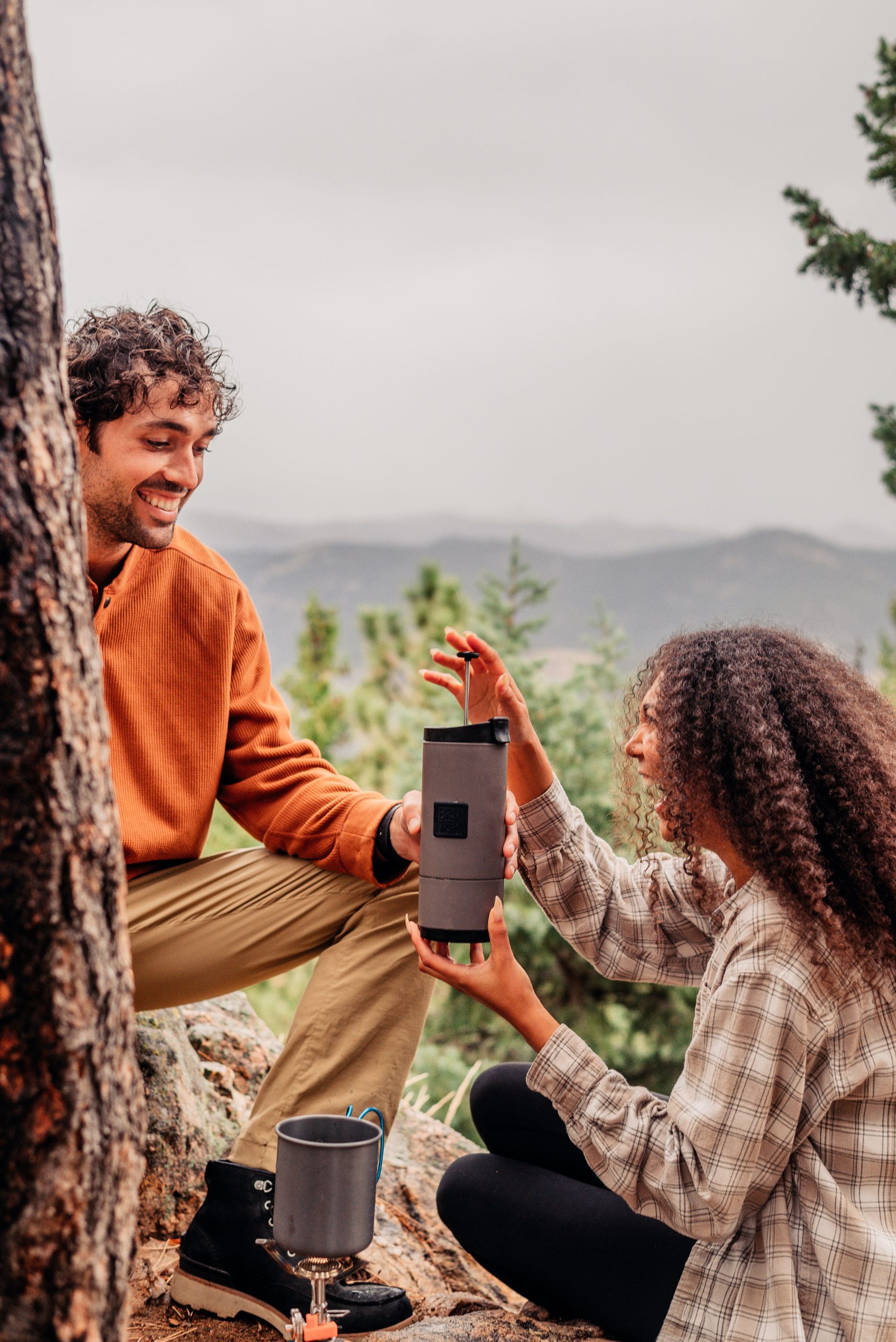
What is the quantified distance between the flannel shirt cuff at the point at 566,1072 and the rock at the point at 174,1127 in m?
1.16

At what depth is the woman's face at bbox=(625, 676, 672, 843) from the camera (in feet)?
6.48

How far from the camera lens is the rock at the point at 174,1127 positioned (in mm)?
2689

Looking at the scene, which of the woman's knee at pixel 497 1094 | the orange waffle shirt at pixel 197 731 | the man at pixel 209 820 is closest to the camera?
the man at pixel 209 820

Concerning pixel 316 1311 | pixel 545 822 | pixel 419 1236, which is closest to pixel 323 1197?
pixel 316 1311

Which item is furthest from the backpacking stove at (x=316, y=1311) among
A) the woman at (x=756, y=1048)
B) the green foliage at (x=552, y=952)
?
the green foliage at (x=552, y=952)

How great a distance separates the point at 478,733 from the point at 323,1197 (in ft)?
2.35

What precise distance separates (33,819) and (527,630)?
5859mm

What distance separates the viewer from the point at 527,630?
695 cm

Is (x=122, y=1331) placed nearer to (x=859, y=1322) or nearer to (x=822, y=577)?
(x=859, y=1322)

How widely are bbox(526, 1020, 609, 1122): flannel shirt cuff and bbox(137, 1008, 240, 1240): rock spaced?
1160mm

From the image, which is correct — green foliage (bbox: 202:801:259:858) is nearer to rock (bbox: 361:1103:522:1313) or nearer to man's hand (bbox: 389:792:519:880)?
rock (bbox: 361:1103:522:1313)

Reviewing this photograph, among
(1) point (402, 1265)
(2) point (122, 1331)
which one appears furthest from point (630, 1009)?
(2) point (122, 1331)

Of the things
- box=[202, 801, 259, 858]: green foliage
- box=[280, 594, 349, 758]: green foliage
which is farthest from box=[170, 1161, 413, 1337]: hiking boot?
box=[280, 594, 349, 758]: green foliage

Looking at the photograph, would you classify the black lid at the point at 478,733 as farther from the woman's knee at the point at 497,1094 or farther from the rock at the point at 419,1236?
the rock at the point at 419,1236
